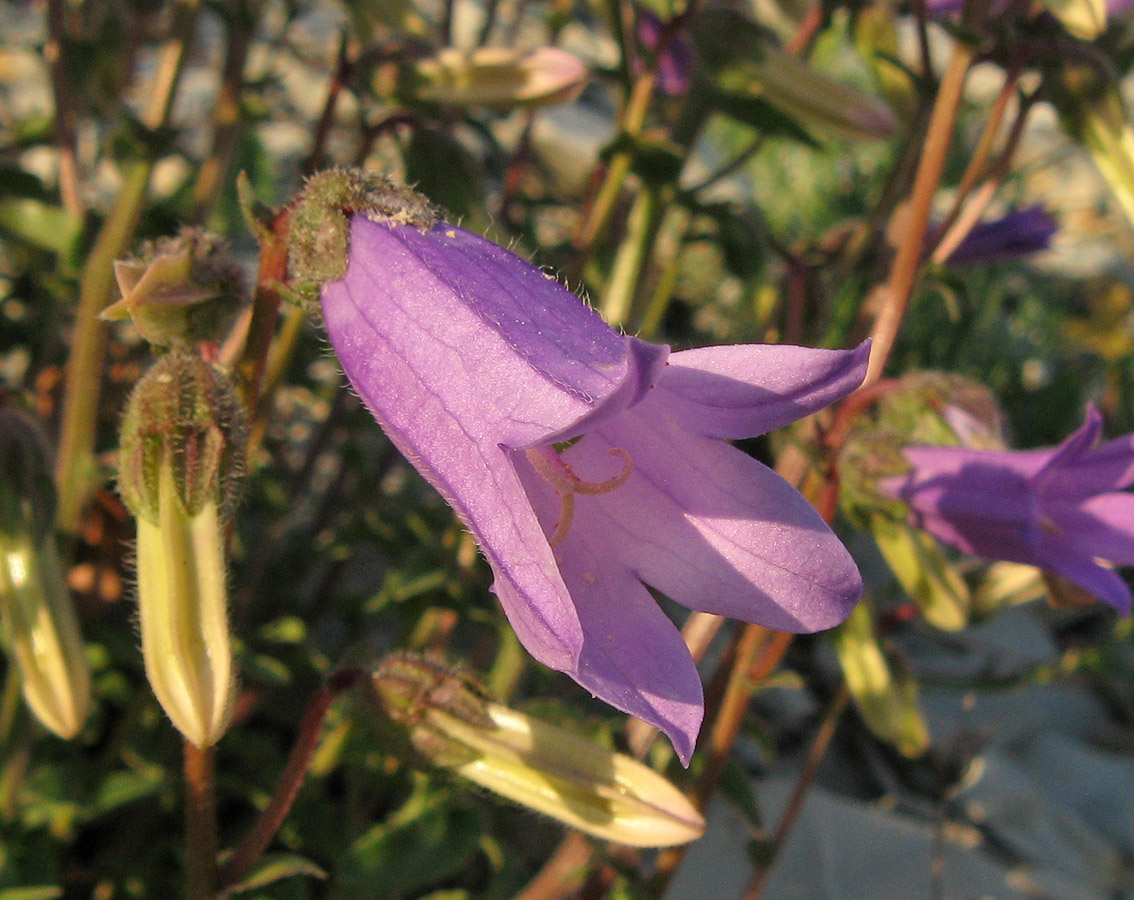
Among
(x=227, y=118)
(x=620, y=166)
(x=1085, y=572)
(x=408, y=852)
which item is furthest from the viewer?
(x=227, y=118)

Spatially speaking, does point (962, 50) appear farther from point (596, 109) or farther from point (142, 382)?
point (596, 109)

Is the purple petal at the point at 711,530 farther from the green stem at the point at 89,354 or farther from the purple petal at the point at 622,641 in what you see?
the green stem at the point at 89,354

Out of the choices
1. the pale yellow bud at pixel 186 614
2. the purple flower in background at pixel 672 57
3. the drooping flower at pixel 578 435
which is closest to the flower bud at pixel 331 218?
the drooping flower at pixel 578 435

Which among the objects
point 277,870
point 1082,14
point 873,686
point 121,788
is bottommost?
point 121,788

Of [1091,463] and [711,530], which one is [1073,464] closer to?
[1091,463]

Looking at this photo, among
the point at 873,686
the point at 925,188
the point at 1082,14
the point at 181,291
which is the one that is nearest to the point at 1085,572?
the point at 873,686

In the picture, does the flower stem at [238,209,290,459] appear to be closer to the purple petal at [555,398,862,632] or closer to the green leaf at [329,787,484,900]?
the purple petal at [555,398,862,632]

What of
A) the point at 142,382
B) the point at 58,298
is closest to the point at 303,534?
the point at 58,298

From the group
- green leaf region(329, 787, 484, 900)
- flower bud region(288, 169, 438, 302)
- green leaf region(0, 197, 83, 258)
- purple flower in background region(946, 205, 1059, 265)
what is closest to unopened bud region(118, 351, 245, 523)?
flower bud region(288, 169, 438, 302)
